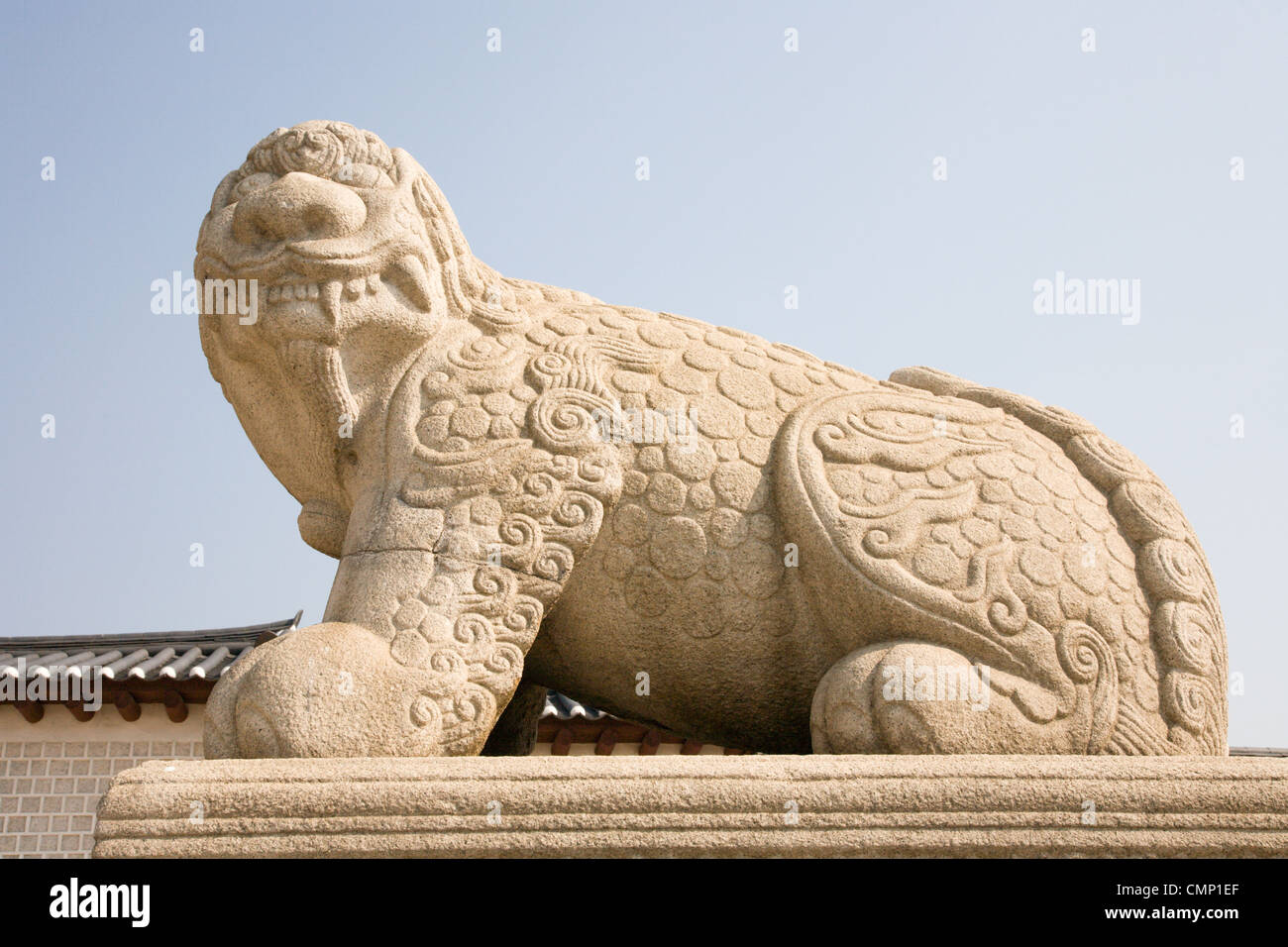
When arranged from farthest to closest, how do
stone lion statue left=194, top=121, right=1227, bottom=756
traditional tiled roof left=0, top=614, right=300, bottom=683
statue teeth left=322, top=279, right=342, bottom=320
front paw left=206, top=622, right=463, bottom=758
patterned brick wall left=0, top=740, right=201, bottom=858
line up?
traditional tiled roof left=0, top=614, right=300, bottom=683, patterned brick wall left=0, top=740, right=201, bottom=858, statue teeth left=322, top=279, right=342, bottom=320, stone lion statue left=194, top=121, right=1227, bottom=756, front paw left=206, top=622, right=463, bottom=758

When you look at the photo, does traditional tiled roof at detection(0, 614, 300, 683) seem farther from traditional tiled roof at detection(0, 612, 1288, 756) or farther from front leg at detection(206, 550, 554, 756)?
front leg at detection(206, 550, 554, 756)

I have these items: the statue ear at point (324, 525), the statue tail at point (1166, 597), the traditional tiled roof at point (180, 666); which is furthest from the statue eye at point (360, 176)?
the traditional tiled roof at point (180, 666)

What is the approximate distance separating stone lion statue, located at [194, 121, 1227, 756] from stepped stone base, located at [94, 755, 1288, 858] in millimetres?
175

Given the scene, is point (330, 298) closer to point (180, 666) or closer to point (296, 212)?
point (296, 212)

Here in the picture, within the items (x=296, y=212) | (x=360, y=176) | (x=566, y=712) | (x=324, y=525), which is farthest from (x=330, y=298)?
(x=566, y=712)

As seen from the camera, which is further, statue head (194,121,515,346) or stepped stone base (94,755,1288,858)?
statue head (194,121,515,346)

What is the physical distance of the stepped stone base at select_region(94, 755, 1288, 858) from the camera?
6.75 feet

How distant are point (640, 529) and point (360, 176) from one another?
1.05 meters

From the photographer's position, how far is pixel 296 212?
2643 mm

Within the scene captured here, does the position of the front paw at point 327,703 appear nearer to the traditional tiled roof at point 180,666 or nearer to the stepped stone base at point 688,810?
the stepped stone base at point 688,810

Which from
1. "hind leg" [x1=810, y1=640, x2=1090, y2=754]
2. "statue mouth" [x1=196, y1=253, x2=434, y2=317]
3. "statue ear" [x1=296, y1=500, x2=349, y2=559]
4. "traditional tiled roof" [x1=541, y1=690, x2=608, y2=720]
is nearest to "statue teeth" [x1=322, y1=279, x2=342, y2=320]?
"statue mouth" [x1=196, y1=253, x2=434, y2=317]

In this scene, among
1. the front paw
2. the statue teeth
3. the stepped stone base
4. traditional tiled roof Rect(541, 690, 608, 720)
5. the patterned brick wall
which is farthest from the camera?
the patterned brick wall

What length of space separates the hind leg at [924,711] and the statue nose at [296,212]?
4.79 ft
